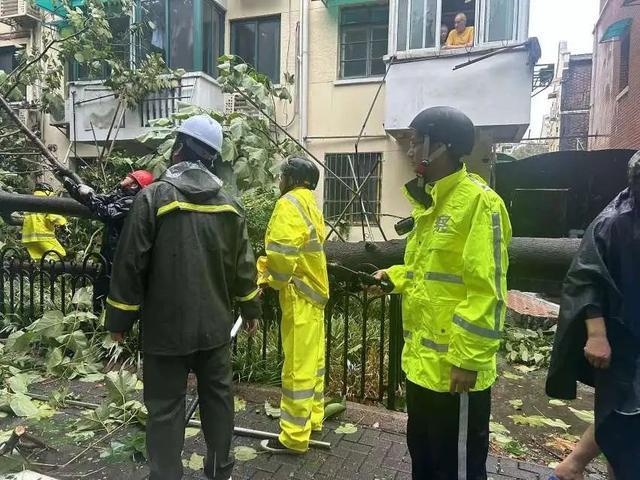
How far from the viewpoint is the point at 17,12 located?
12.7 metres

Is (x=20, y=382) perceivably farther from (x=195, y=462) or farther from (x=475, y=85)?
(x=475, y=85)

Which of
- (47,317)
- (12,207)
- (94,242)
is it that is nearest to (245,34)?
(94,242)

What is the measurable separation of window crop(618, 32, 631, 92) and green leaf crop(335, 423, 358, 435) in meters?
14.0

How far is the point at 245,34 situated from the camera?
12086 mm

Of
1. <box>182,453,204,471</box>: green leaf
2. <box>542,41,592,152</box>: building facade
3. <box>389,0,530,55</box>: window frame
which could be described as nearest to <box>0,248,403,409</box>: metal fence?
<box>182,453,204,471</box>: green leaf

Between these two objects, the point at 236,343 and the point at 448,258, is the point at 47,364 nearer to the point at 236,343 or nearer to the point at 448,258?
the point at 236,343

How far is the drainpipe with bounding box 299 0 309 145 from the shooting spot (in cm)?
1109

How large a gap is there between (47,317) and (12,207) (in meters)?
1.20

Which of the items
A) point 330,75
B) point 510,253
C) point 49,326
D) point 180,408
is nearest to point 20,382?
point 49,326

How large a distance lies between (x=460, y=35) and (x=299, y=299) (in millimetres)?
8115

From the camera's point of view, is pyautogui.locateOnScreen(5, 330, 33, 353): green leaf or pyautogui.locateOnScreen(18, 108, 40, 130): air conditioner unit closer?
pyautogui.locateOnScreen(5, 330, 33, 353): green leaf

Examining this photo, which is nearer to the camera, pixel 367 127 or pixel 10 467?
pixel 10 467

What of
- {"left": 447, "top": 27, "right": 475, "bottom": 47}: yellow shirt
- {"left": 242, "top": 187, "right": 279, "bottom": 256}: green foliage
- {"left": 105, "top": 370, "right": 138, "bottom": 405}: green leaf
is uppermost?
{"left": 447, "top": 27, "right": 475, "bottom": 47}: yellow shirt

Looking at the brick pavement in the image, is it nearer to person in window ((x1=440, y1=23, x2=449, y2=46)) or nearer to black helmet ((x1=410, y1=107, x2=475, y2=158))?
black helmet ((x1=410, y1=107, x2=475, y2=158))
